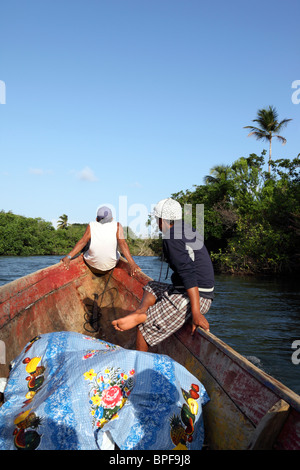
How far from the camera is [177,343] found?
2.85 m

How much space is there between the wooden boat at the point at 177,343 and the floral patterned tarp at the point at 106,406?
0.58 ft

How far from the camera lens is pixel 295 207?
16297mm

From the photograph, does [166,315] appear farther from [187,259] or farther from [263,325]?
[263,325]

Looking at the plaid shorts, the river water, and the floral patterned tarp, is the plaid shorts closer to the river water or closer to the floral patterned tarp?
the river water

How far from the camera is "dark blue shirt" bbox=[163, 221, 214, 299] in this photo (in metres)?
2.54

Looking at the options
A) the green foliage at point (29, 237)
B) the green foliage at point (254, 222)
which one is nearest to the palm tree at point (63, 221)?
the green foliage at point (29, 237)

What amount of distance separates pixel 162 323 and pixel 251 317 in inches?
231

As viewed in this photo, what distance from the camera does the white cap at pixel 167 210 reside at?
274cm

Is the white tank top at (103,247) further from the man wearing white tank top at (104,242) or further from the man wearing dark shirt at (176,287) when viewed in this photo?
the man wearing dark shirt at (176,287)

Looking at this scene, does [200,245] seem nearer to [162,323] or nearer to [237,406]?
[162,323]

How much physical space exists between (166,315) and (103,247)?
2.36m

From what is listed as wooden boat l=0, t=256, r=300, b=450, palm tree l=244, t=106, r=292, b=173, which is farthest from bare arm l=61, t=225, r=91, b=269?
palm tree l=244, t=106, r=292, b=173

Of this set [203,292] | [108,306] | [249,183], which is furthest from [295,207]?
[203,292]

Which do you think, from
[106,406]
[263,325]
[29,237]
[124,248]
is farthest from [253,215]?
[29,237]
